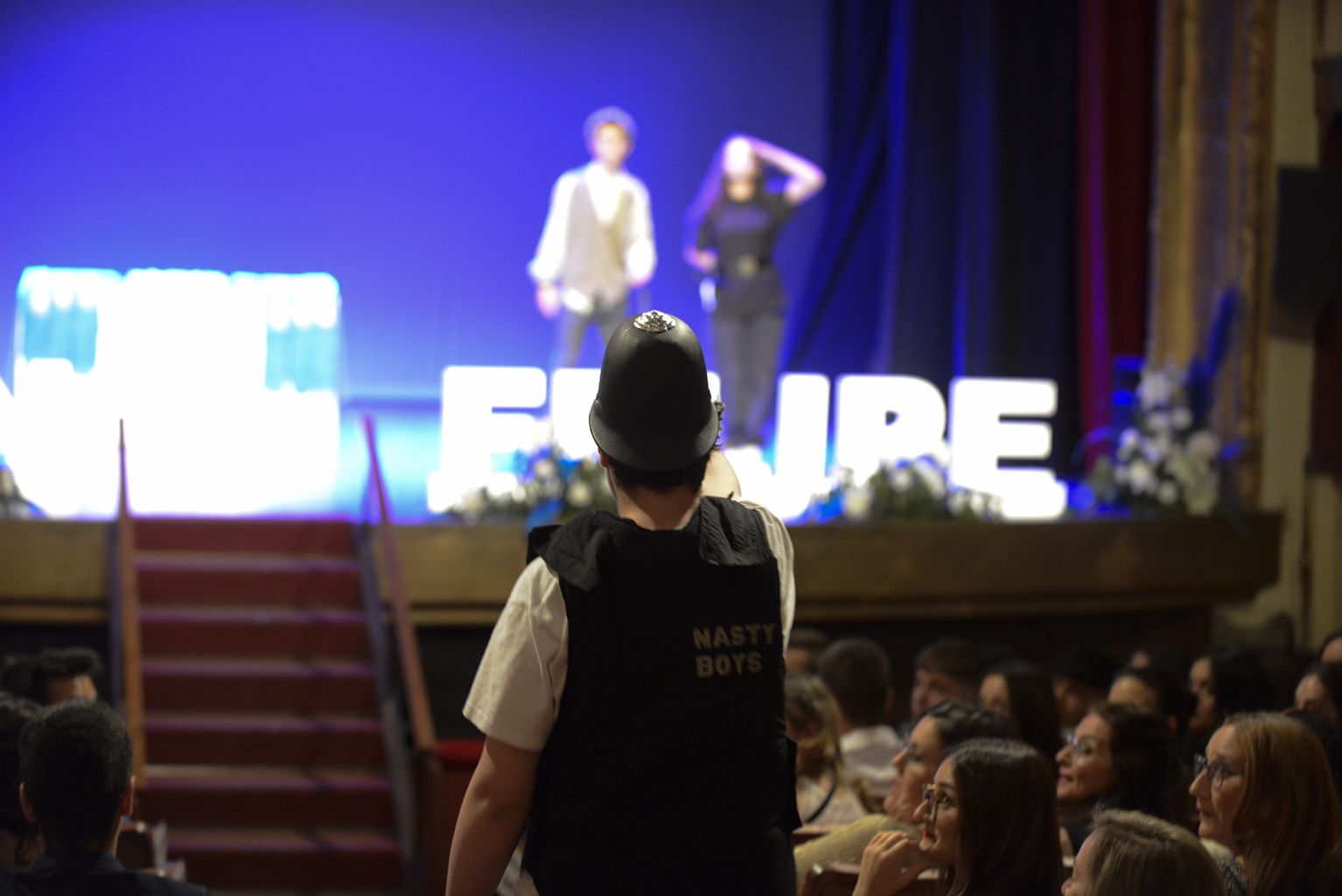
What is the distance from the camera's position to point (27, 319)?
25.7 feet

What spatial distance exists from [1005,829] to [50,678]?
2673 millimetres

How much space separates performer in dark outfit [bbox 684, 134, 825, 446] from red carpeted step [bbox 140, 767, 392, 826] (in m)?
3.21

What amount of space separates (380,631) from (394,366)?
4121 millimetres

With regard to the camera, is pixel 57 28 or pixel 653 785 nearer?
pixel 653 785

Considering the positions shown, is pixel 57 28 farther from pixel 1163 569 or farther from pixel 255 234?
pixel 1163 569

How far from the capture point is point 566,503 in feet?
19.3

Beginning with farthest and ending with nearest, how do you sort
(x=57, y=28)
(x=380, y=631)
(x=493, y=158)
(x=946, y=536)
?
(x=493, y=158) → (x=57, y=28) → (x=946, y=536) → (x=380, y=631)

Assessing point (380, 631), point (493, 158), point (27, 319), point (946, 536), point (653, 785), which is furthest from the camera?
point (493, 158)

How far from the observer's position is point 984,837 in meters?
2.11

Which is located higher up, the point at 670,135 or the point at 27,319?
the point at 670,135

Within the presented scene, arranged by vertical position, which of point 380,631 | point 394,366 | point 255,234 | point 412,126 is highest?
point 412,126

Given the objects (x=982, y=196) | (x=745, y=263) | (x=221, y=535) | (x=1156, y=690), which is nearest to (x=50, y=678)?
(x=221, y=535)

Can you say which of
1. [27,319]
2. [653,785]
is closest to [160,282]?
[27,319]

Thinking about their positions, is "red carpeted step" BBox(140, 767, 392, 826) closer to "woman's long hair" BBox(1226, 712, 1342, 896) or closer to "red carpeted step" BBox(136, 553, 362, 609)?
"red carpeted step" BBox(136, 553, 362, 609)
